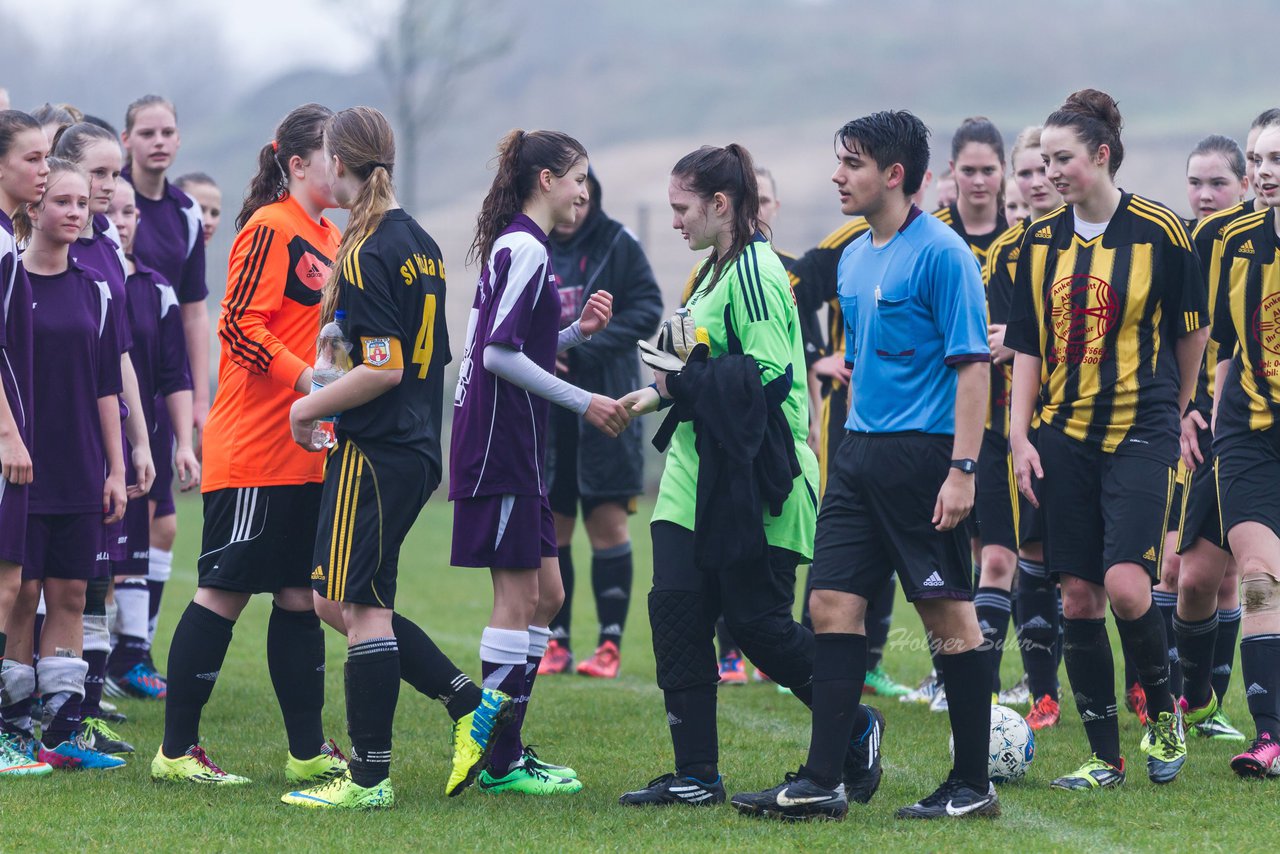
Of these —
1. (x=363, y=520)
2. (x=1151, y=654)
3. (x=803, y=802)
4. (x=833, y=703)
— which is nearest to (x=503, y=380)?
(x=363, y=520)

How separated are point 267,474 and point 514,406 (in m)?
0.86

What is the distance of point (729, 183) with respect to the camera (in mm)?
4910

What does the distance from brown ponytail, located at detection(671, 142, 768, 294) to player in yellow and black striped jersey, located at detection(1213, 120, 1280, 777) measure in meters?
1.82

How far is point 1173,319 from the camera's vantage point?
522 centimetres

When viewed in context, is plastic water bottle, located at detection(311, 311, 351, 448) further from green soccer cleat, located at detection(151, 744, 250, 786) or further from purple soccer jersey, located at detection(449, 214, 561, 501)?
green soccer cleat, located at detection(151, 744, 250, 786)

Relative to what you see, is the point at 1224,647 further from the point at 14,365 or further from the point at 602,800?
the point at 14,365

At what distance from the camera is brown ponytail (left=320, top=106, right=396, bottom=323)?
4.82m

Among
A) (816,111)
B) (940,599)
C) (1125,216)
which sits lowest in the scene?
(940,599)

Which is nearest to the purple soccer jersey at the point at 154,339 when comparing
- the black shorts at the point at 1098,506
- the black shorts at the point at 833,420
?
the black shorts at the point at 833,420

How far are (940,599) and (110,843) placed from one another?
2.50 meters

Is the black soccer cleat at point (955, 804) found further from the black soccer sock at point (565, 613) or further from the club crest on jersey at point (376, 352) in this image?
the black soccer sock at point (565, 613)

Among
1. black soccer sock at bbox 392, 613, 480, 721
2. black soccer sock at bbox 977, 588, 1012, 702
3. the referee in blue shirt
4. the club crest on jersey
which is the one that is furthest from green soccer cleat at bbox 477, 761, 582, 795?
black soccer sock at bbox 977, 588, 1012, 702

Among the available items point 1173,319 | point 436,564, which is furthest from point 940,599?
point 436,564

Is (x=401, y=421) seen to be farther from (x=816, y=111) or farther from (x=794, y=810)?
(x=816, y=111)
